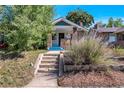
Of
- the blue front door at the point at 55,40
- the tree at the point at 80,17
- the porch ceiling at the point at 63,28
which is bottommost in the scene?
the blue front door at the point at 55,40

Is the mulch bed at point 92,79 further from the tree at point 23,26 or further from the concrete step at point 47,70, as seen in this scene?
the tree at point 23,26

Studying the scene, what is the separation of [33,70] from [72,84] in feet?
9.03

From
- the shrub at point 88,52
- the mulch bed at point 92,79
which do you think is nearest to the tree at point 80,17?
the shrub at point 88,52

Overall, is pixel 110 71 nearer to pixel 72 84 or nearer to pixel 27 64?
pixel 72 84

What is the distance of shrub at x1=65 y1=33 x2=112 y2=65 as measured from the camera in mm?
11430

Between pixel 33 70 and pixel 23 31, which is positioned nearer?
pixel 33 70

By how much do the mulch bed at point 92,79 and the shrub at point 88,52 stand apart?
0.72 m

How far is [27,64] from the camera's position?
13.0 metres

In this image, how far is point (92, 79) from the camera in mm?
10312

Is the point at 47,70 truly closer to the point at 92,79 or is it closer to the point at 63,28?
the point at 92,79

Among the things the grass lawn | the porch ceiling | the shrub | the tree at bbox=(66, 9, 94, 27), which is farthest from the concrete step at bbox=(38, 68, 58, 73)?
the tree at bbox=(66, 9, 94, 27)

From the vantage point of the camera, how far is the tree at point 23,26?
15.5 m

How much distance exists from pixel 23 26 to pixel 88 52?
5243 millimetres
